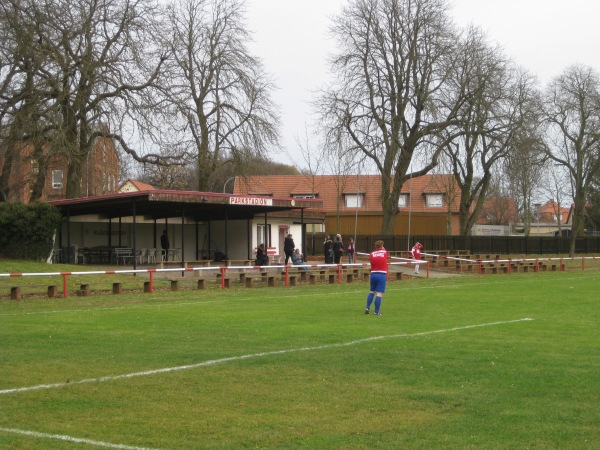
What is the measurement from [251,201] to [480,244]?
2985cm

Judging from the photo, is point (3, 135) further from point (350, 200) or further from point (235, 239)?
point (350, 200)

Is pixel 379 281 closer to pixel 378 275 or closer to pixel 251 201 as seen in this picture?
pixel 378 275

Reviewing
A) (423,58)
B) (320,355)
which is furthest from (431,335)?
(423,58)

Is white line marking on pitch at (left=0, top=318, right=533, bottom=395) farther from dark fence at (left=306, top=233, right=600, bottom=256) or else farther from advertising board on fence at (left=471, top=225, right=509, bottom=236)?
advertising board on fence at (left=471, top=225, right=509, bottom=236)

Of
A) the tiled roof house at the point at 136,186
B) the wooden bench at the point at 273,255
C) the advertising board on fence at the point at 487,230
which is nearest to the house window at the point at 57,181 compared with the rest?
the tiled roof house at the point at 136,186

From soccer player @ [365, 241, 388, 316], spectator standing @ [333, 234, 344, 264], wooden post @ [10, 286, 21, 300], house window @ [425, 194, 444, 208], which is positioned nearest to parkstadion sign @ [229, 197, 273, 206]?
spectator standing @ [333, 234, 344, 264]

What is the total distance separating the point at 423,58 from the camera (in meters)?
46.3

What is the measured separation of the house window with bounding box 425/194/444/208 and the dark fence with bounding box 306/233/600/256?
412 inches

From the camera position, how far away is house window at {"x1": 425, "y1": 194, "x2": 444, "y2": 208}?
74.4m

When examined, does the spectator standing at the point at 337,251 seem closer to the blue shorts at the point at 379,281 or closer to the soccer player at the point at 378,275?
the soccer player at the point at 378,275

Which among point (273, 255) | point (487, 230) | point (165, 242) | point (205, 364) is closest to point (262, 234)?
point (273, 255)

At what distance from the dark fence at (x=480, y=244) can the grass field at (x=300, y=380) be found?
35.1 meters

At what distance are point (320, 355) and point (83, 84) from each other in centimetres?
2743

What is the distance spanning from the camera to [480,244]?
6125cm
